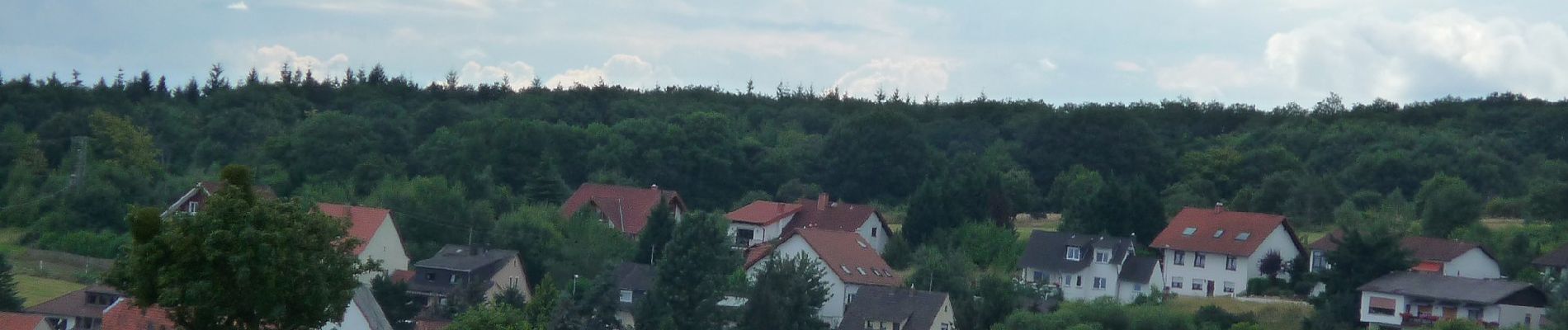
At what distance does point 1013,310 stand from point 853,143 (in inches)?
1191

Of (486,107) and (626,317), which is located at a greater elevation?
(486,107)

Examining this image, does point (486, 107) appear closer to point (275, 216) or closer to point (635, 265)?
point (635, 265)

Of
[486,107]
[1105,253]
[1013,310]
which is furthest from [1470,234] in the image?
[486,107]

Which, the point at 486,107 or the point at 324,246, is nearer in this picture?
the point at 324,246

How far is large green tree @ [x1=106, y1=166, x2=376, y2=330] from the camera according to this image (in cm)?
1977

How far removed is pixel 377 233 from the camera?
149ft

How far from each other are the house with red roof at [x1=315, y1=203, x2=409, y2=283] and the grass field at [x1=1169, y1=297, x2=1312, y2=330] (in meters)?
20.2

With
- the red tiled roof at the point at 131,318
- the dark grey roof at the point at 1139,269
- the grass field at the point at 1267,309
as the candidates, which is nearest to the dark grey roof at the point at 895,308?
the grass field at the point at 1267,309

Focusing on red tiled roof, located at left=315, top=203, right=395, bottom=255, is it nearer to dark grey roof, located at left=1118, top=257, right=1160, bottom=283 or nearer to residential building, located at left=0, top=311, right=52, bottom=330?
residential building, located at left=0, top=311, right=52, bottom=330

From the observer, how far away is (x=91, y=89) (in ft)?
271

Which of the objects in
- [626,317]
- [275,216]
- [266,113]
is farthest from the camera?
[266,113]

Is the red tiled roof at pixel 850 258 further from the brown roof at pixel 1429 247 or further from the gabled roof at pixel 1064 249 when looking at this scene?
the brown roof at pixel 1429 247

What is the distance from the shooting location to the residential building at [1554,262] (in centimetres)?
4369

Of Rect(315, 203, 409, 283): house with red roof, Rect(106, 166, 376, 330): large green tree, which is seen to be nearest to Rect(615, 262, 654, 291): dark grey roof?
Rect(315, 203, 409, 283): house with red roof
